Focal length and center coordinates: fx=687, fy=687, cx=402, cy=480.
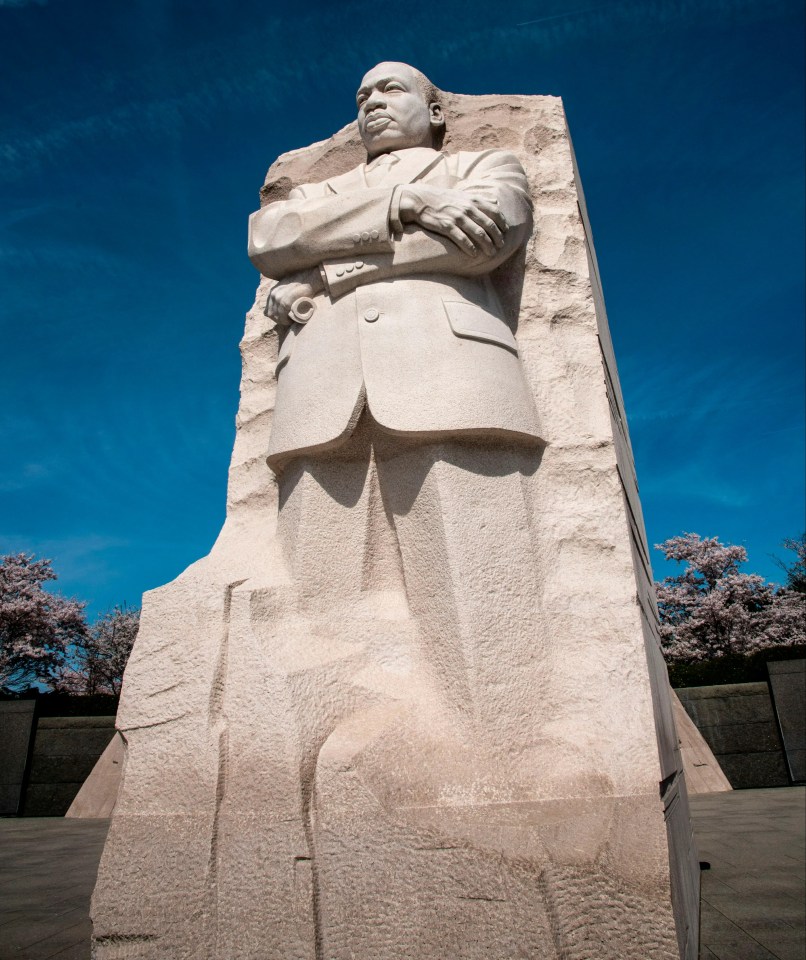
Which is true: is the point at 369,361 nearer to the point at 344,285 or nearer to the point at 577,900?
the point at 344,285

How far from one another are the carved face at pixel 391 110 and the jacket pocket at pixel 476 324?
111 cm

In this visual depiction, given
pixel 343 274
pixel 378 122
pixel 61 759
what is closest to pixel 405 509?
pixel 343 274

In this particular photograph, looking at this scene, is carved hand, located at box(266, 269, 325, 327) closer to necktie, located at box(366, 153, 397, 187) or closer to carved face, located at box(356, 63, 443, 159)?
necktie, located at box(366, 153, 397, 187)

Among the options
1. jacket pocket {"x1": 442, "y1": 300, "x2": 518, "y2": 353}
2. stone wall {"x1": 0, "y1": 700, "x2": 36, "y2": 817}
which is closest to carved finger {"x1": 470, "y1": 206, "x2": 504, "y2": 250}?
jacket pocket {"x1": 442, "y1": 300, "x2": 518, "y2": 353}

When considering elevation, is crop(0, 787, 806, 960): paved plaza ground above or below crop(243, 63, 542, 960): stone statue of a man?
below

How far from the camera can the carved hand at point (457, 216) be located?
2.70 metres

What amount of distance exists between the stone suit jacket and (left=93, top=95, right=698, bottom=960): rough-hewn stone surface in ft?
0.84

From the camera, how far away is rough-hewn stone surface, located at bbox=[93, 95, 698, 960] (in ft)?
6.26

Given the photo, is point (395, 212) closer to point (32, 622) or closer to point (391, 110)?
point (391, 110)

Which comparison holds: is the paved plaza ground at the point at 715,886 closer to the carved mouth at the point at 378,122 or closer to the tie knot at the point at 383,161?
the tie knot at the point at 383,161

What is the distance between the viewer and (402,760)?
2.12 metres

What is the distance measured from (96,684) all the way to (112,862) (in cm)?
2417

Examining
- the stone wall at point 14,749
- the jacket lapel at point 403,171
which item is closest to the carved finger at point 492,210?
the jacket lapel at point 403,171

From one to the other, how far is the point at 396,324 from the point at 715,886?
3157mm
